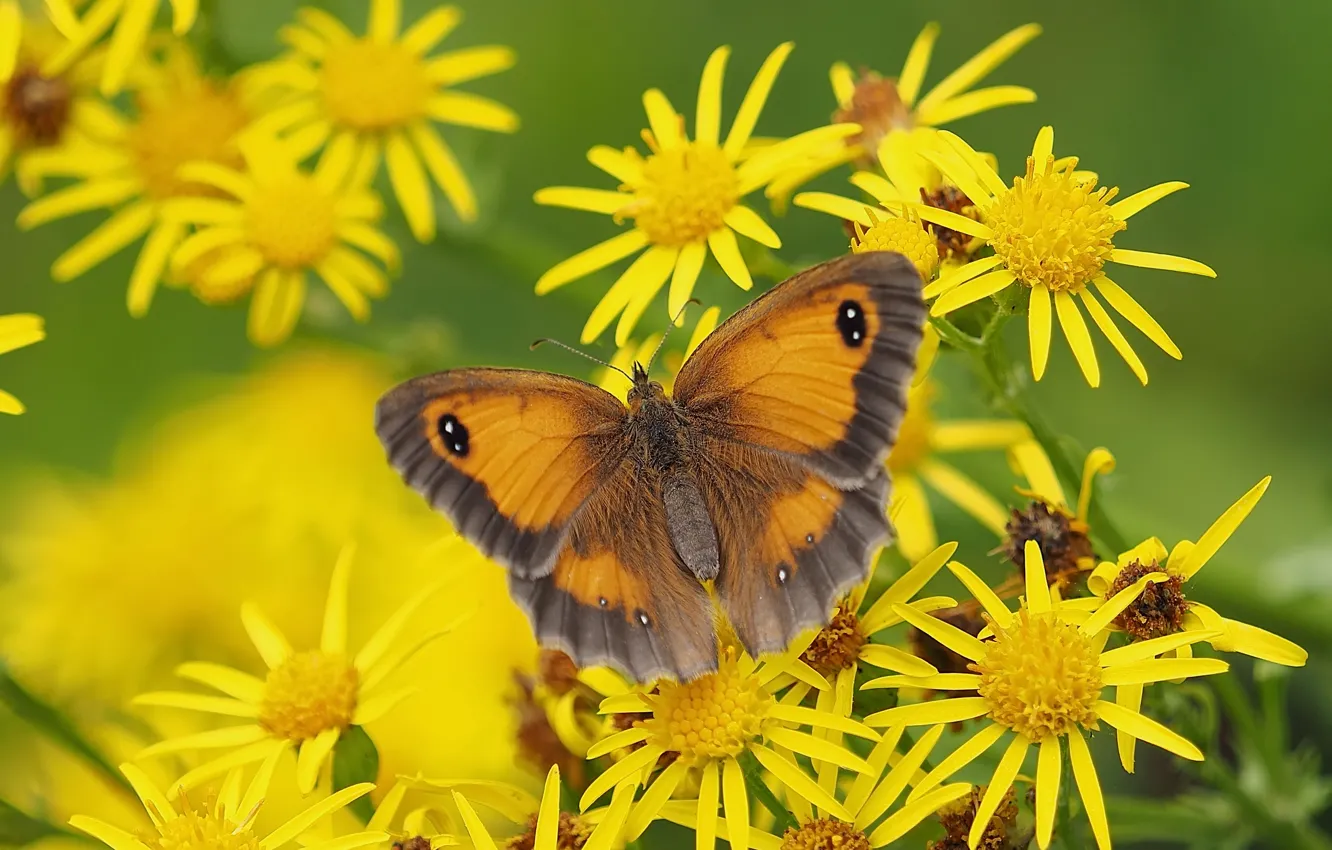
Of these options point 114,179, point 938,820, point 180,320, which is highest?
point 180,320

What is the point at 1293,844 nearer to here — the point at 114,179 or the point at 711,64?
the point at 711,64

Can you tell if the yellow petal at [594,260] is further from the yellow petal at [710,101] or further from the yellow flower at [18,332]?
the yellow flower at [18,332]

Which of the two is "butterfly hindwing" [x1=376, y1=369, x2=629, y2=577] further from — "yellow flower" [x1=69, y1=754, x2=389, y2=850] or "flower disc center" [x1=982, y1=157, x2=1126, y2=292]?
"flower disc center" [x1=982, y1=157, x2=1126, y2=292]

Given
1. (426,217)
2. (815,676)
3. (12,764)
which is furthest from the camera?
(12,764)

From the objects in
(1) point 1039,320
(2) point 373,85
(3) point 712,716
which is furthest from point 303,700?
(2) point 373,85

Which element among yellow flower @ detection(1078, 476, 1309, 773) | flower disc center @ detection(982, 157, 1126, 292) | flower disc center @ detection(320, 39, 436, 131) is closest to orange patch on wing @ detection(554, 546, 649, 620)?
yellow flower @ detection(1078, 476, 1309, 773)

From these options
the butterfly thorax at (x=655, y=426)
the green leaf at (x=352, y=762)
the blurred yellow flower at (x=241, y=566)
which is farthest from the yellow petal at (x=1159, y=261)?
the blurred yellow flower at (x=241, y=566)

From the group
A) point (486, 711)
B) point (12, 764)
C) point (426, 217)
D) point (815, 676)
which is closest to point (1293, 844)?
point (815, 676)
